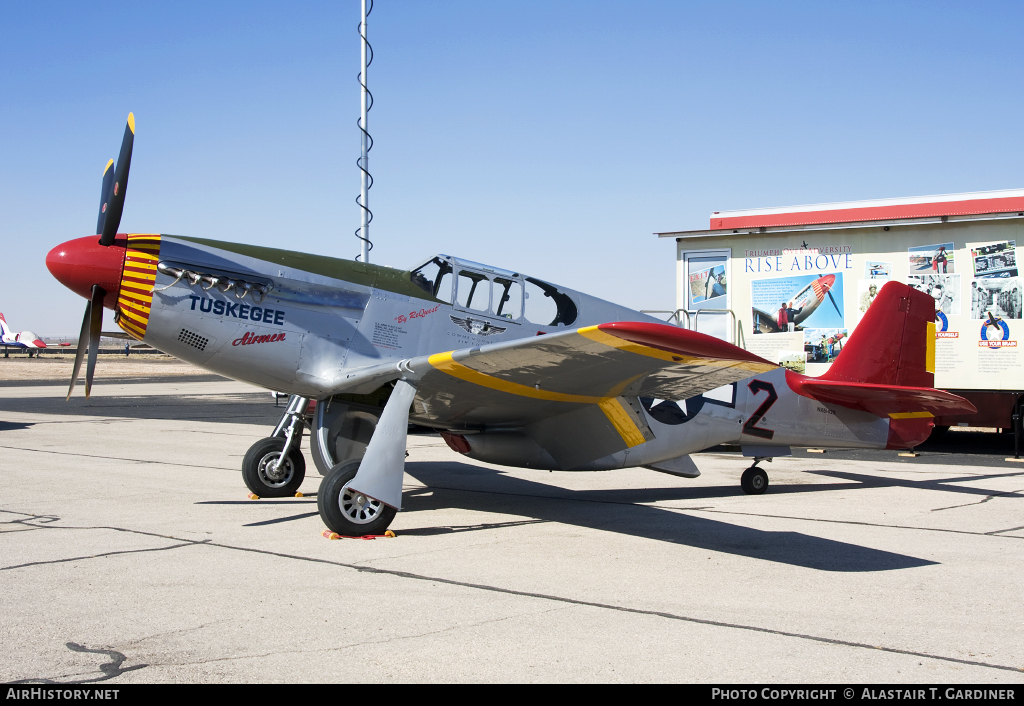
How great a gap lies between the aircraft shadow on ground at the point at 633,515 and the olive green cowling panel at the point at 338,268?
2331 mm

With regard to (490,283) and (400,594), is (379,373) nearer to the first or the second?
(490,283)

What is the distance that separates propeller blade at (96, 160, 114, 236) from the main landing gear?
2.64 metres

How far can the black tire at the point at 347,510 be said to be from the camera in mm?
6684

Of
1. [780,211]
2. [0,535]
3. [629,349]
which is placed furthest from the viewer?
[780,211]

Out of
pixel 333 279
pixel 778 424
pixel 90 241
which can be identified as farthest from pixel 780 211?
pixel 90 241

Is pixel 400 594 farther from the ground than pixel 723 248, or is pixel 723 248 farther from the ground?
pixel 723 248

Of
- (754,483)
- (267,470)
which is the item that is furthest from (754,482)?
(267,470)

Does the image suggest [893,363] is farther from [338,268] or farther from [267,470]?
[267,470]

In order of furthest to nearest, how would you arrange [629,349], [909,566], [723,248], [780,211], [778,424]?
[780,211]
[723,248]
[778,424]
[909,566]
[629,349]

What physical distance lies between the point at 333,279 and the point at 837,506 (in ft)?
19.5

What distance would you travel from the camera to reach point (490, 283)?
26.6ft

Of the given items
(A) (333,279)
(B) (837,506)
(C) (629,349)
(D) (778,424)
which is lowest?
(B) (837,506)

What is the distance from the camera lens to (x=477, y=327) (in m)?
8.05

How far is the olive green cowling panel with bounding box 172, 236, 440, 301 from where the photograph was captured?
7.57 m
